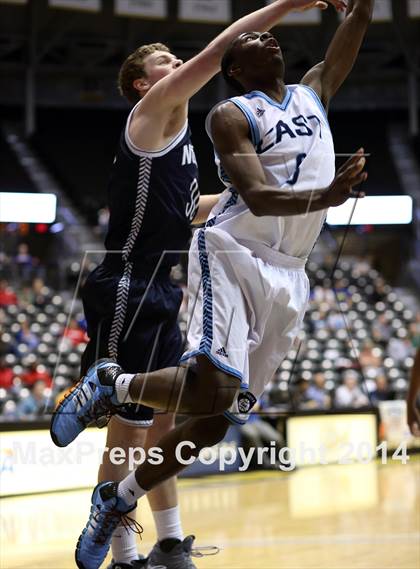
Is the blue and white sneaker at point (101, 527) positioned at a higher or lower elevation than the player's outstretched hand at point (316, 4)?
lower

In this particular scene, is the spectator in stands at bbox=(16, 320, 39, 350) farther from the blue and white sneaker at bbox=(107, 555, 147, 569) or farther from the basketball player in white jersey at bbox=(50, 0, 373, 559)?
the basketball player in white jersey at bbox=(50, 0, 373, 559)

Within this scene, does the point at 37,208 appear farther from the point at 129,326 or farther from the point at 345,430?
the point at 129,326

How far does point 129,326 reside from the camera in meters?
4.19

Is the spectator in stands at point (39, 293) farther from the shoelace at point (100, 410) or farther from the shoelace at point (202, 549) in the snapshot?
the shoelace at point (100, 410)

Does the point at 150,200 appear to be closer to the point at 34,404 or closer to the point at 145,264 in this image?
the point at 145,264

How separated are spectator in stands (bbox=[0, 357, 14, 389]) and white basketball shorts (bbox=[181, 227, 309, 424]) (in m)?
8.65

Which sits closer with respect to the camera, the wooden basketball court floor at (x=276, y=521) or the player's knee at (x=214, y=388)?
the player's knee at (x=214, y=388)

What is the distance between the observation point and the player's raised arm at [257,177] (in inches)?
125

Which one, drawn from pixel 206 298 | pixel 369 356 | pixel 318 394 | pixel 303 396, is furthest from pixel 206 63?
pixel 369 356

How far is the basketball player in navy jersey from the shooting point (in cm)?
419

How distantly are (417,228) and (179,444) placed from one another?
16723 millimetres

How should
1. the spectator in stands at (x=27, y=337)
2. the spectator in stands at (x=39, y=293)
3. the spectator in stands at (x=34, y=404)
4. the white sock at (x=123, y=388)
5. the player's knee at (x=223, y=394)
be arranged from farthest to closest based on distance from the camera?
the spectator in stands at (x=39, y=293), the spectator in stands at (x=27, y=337), the spectator in stands at (x=34, y=404), the white sock at (x=123, y=388), the player's knee at (x=223, y=394)

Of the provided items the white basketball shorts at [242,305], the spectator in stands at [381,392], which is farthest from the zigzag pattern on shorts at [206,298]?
the spectator in stands at [381,392]

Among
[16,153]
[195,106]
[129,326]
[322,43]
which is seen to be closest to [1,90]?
[16,153]
